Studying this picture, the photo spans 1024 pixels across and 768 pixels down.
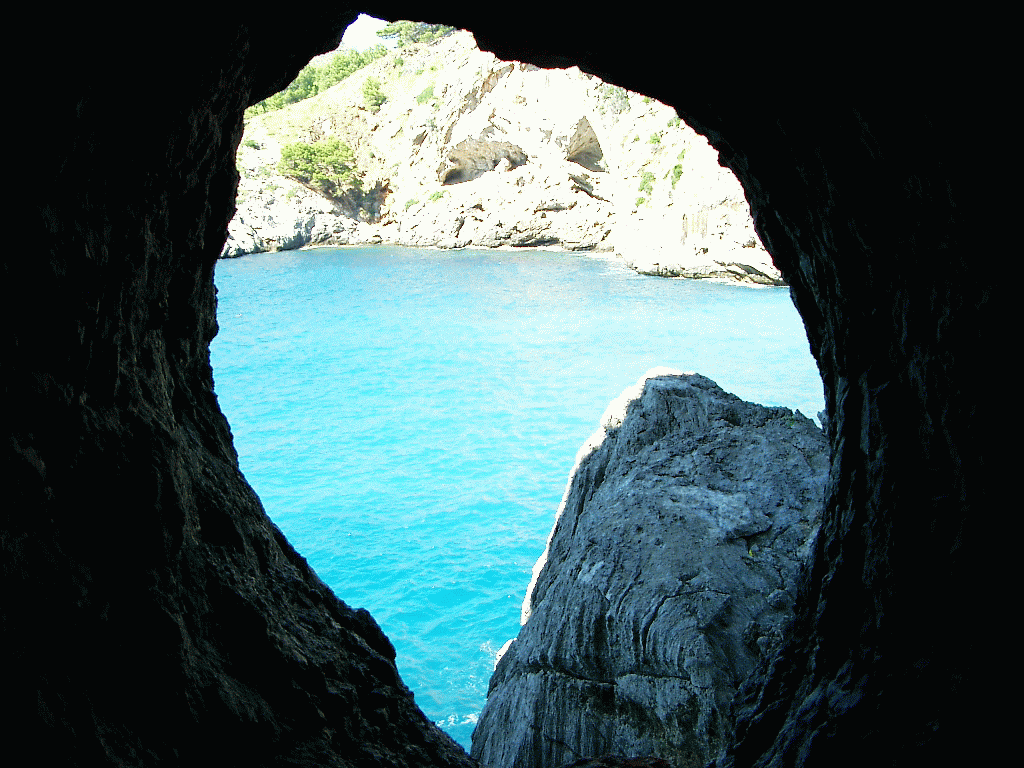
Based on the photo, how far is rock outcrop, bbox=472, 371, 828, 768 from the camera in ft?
13.5

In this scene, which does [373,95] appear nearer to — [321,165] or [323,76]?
[321,165]

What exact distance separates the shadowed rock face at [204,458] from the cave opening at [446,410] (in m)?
5.20

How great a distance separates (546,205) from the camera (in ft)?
114

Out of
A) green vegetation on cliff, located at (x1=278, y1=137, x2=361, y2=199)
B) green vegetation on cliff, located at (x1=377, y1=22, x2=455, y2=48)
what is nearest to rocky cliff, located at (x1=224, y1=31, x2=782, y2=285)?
green vegetation on cliff, located at (x1=278, y1=137, x2=361, y2=199)

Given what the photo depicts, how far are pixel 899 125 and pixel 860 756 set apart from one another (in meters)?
1.90

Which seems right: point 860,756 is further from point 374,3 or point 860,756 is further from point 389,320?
point 389,320

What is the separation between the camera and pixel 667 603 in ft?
14.4

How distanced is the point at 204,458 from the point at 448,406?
36.1 feet

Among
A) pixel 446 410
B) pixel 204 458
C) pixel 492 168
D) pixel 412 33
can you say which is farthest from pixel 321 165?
pixel 204 458

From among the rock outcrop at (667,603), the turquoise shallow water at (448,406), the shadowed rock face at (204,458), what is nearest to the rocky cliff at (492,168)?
the turquoise shallow water at (448,406)

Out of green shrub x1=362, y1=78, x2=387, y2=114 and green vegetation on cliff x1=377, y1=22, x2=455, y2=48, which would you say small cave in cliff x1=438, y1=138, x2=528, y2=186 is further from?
green vegetation on cliff x1=377, y1=22, x2=455, y2=48

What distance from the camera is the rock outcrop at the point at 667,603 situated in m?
4.11

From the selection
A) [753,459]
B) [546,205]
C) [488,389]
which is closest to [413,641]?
[753,459]

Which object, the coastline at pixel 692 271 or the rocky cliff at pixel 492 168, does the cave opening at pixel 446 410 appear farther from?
the rocky cliff at pixel 492 168
